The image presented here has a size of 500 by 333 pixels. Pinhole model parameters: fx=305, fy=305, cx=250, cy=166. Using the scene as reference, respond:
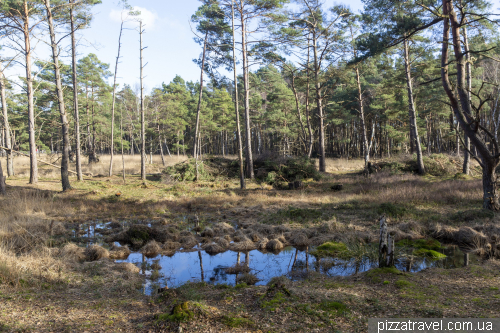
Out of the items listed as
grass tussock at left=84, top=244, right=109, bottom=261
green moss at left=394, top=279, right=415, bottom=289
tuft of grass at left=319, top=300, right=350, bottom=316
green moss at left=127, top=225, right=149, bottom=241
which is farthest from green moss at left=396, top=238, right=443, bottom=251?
grass tussock at left=84, top=244, right=109, bottom=261

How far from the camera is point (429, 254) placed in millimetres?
6996

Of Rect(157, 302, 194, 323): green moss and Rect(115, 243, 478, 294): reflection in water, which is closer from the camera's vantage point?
Rect(157, 302, 194, 323): green moss

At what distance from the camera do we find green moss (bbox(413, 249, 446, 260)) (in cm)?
686

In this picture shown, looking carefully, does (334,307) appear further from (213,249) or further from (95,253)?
(95,253)

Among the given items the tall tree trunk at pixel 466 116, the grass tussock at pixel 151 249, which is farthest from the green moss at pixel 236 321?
the tall tree trunk at pixel 466 116

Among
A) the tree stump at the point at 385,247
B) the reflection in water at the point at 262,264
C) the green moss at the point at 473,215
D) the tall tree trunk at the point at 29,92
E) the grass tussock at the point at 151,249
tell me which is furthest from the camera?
the tall tree trunk at the point at 29,92

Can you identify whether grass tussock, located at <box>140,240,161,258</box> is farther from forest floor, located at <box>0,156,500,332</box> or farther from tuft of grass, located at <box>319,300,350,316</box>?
tuft of grass, located at <box>319,300,350,316</box>

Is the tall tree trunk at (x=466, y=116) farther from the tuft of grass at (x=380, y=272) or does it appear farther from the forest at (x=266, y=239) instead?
the tuft of grass at (x=380, y=272)

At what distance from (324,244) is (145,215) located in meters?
7.05

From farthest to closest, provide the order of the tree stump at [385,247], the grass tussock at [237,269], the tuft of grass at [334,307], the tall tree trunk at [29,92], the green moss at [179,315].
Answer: the tall tree trunk at [29,92]
the grass tussock at [237,269]
the tree stump at [385,247]
the tuft of grass at [334,307]
the green moss at [179,315]

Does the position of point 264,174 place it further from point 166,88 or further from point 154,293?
point 166,88

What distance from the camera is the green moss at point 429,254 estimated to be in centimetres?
686

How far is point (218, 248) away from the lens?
782 centimetres

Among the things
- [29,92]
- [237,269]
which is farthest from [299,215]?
[29,92]
